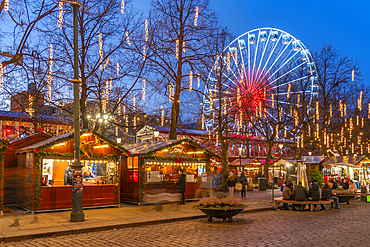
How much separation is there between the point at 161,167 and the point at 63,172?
17.9 ft

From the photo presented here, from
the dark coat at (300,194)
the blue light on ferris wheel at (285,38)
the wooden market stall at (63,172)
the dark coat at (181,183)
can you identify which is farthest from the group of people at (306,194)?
the blue light on ferris wheel at (285,38)

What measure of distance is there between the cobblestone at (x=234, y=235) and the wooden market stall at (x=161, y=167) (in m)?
5.71

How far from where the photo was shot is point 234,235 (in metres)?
10.1

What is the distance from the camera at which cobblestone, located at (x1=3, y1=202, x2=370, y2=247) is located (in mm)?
9133

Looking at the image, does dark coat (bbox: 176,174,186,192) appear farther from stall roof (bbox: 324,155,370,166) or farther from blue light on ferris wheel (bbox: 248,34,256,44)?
stall roof (bbox: 324,155,370,166)

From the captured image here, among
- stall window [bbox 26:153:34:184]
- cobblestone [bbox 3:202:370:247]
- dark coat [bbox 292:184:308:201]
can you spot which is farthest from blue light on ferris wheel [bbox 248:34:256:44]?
stall window [bbox 26:153:34:184]

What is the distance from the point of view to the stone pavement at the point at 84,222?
34.5ft

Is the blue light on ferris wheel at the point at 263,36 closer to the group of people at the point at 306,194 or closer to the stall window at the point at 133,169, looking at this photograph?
the group of people at the point at 306,194

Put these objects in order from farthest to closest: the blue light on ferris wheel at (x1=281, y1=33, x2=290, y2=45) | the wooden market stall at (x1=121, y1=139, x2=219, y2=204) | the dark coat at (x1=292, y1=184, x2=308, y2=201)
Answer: the blue light on ferris wheel at (x1=281, y1=33, x2=290, y2=45) < the wooden market stall at (x1=121, y1=139, x2=219, y2=204) < the dark coat at (x1=292, y1=184, x2=308, y2=201)

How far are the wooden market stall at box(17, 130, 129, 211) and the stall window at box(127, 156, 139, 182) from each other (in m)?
1.20

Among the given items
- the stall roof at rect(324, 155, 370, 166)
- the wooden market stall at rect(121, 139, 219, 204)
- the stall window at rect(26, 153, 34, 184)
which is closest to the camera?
the stall window at rect(26, 153, 34, 184)

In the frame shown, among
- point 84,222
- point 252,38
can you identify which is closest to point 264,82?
point 252,38

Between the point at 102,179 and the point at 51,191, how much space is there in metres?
2.63

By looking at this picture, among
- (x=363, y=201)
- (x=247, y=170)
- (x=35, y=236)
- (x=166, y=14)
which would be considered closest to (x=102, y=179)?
(x=35, y=236)
